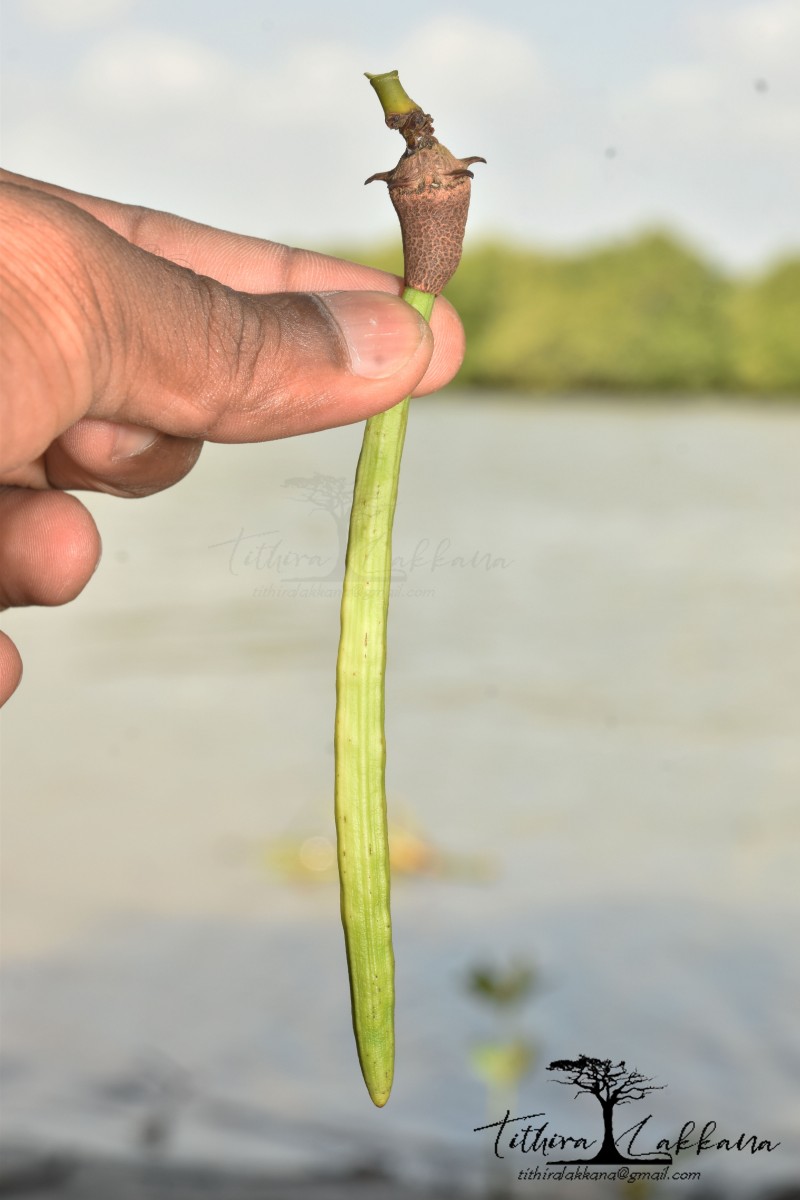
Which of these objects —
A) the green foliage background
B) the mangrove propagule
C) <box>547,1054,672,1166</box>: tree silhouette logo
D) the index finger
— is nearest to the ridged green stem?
the mangrove propagule

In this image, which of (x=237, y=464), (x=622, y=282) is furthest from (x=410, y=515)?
(x=622, y=282)

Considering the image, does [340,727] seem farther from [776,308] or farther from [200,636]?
[776,308]

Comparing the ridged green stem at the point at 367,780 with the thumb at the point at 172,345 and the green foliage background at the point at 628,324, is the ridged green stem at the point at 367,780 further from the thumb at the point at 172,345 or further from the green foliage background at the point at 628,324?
the green foliage background at the point at 628,324

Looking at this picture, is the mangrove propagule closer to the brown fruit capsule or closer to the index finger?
the brown fruit capsule

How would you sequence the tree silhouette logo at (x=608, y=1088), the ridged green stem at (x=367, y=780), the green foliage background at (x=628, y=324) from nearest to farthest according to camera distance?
the ridged green stem at (x=367, y=780), the tree silhouette logo at (x=608, y=1088), the green foliage background at (x=628, y=324)

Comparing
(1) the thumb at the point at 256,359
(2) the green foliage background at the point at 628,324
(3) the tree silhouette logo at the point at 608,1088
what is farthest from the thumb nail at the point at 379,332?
(2) the green foliage background at the point at 628,324
